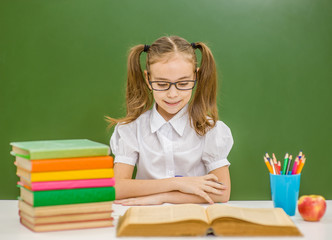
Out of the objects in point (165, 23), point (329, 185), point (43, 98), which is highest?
point (165, 23)

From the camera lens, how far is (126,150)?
1.99m

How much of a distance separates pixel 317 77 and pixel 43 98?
1.41 m

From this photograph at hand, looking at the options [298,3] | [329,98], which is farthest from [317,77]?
[298,3]

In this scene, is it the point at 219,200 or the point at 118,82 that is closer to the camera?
the point at 219,200

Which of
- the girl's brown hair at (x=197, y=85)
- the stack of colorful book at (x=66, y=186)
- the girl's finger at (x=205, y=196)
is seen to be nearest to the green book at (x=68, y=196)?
the stack of colorful book at (x=66, y=186)

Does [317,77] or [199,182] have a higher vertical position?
[317,77]

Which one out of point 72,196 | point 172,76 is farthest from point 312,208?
point 172,76

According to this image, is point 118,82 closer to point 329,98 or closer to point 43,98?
point 43,98

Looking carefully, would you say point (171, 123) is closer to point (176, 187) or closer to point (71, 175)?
point (176, 187)

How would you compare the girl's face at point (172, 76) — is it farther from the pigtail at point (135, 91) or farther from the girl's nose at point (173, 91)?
the pigtail at point (135, 91)

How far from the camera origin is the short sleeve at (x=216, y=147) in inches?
77.8

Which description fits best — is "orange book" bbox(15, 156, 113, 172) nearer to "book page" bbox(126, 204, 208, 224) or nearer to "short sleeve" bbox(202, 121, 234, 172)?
"book page" bbox(126, 204, 208, 224)

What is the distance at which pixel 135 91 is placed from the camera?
206cm

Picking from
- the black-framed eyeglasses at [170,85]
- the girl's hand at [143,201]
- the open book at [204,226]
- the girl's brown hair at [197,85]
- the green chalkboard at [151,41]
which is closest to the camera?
the open book at [204,226]
